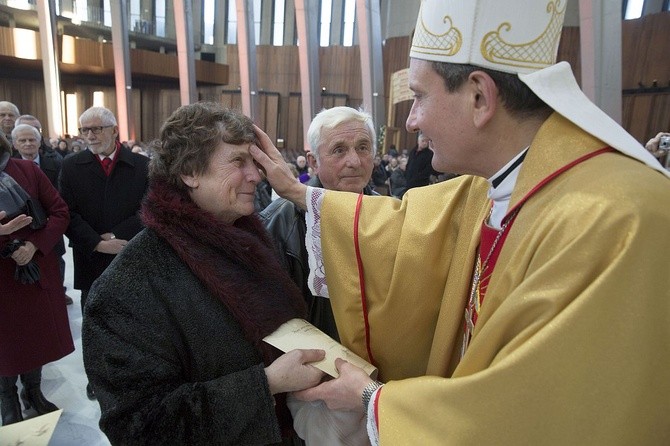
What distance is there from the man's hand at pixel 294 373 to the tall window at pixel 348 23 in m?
19.5

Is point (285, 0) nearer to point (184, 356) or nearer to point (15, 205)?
point (15, 205)

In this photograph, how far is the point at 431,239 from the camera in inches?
52.7

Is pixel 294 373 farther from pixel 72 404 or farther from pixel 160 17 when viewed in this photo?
pixel 160 17

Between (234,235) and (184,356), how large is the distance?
368 mm

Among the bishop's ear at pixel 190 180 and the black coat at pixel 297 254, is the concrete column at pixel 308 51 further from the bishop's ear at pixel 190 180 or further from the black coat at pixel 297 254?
the bishop's ear at pixel 190 180

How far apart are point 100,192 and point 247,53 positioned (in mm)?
12142

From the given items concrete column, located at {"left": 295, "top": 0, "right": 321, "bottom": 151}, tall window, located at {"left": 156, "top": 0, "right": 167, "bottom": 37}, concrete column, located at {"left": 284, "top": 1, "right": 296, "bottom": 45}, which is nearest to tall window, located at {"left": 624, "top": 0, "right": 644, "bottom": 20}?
concrete column, located at {"left": 295, "top": 0, "right": 321, "bottom": 151}

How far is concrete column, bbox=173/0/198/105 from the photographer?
1434 centimetres

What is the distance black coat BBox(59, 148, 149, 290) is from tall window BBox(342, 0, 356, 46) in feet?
58.0

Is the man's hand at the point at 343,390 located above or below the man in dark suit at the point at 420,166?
below

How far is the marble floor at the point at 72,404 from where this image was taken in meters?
2.62

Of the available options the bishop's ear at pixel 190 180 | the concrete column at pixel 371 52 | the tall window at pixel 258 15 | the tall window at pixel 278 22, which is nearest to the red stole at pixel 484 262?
the bishop's ear at pixel 190 180

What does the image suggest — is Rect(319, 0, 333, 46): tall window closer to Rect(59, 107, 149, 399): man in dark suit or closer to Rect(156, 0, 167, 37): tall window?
Rect(156, 0, 167, 37): tall window

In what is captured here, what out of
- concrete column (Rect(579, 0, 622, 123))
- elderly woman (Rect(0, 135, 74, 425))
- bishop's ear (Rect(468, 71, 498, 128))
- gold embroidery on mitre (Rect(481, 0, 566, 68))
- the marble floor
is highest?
concrete column (Rect(579, 0, 622, 123))
